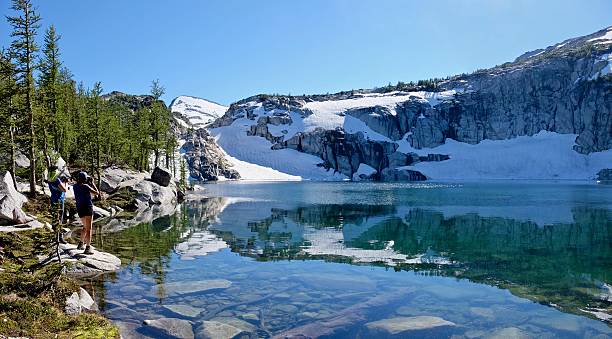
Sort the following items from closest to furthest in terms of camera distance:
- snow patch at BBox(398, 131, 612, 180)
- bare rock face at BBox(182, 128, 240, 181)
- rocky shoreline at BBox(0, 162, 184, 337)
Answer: rocky shoreline at BBox(0, 162, 184, 337) < bare rock face at BBox(182, 128, 240, 181) < snow patch at BBox(398, 131, 612, 180)

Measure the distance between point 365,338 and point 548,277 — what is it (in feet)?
36.1

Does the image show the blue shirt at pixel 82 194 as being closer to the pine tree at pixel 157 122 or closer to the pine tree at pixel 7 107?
the pine tree at pixel 7 107

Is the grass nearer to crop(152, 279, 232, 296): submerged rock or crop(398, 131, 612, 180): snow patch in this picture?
crop(152, 279, 232, 296): submerged rock

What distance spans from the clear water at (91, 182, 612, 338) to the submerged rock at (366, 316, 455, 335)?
68 mm

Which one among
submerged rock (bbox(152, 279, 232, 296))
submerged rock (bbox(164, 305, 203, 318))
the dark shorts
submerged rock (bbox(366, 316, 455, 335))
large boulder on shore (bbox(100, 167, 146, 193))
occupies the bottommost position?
submerged rock (bbox(366, 316, 455, 335))

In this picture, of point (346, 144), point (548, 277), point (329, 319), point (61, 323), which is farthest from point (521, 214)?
point (346, 144)

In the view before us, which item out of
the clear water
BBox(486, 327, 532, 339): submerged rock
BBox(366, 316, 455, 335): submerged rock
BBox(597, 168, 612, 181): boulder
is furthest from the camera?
BBox(597, 168, 612, 181): boulder

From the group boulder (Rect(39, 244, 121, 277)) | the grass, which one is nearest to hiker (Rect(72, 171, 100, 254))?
boulder (Rect(39, 244, 121, 277))

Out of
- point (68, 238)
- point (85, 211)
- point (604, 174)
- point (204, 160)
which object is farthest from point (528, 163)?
point (85, 211)

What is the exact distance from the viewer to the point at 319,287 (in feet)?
52.6

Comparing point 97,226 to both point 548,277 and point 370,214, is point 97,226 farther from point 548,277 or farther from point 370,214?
point 548,277

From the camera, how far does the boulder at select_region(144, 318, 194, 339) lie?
10.8 m

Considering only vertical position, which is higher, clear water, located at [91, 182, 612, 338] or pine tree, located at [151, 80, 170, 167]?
pine tree, located at [151, 80, 170, 167]

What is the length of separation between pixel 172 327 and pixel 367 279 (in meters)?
8.49
